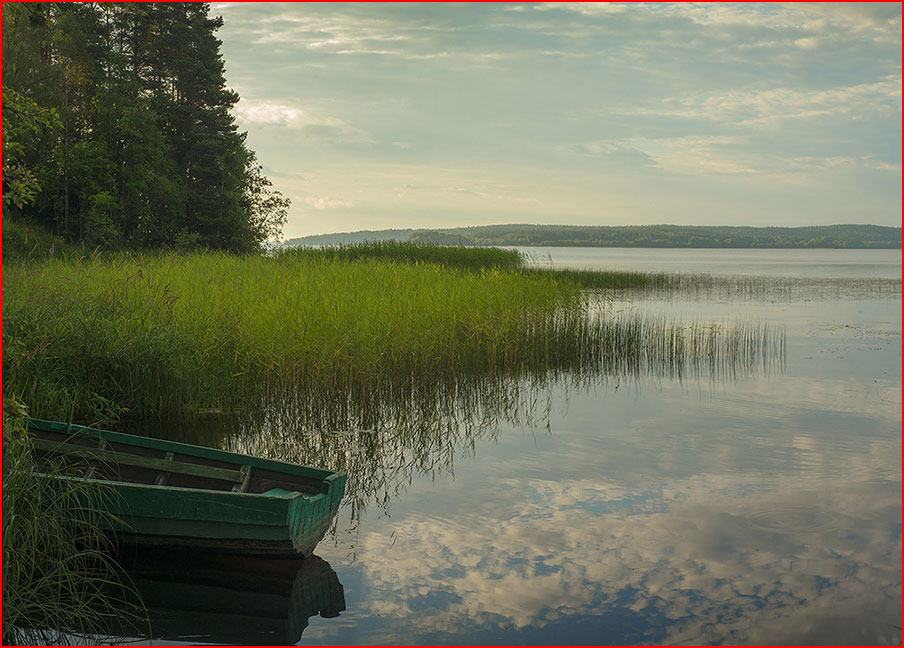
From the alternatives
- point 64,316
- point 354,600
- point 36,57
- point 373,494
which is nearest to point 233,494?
point 354,600

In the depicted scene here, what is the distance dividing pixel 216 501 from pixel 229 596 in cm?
66

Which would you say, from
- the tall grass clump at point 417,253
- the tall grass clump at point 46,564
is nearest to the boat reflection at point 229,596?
the tall grass clump at point 46,564

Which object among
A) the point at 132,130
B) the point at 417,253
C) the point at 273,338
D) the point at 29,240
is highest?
the point at 132,130

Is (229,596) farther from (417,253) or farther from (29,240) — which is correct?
(29,240)

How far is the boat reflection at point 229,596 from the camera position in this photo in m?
4.99

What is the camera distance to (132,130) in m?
27.8

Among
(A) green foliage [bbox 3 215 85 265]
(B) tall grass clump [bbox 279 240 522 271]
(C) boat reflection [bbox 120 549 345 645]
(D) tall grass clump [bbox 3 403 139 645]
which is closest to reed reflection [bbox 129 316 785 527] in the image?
(C) boat reflection [bbox 120 549 345 645]

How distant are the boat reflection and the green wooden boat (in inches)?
5.3

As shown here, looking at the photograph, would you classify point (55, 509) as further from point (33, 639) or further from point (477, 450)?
point (477, 450)

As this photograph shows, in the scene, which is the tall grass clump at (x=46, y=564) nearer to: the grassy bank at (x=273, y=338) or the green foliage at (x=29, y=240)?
the grassy bank at (x=273, y=338)

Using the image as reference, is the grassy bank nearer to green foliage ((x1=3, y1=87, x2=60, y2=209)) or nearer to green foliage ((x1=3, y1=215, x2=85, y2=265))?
green foliage ((x1=3, y1=87, x2=60, y2=209))

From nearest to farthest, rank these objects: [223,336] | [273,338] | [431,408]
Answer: [431,408] < [273,338] < [223,336]

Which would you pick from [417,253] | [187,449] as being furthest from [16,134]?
[417,253]

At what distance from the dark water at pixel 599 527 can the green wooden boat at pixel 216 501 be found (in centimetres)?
31
